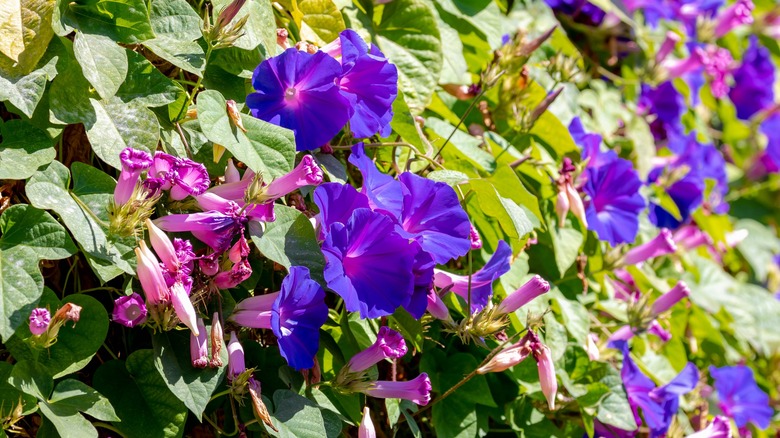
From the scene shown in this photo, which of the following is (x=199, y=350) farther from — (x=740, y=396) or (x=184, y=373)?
(x=740, y=396)

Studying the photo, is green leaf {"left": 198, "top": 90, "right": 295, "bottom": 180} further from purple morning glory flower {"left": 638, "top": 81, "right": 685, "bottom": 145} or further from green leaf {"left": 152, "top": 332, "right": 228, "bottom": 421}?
purple morning glory flower {"left": 638, "top": 81, "right": 685, "bottom": 145}

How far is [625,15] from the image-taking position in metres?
2.64

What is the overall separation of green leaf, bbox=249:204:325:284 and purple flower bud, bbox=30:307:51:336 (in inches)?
12.6

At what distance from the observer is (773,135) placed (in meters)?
3.71

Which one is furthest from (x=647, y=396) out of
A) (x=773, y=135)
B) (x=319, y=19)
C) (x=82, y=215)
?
(x=773, y=135)

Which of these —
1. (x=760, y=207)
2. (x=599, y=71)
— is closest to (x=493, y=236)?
(x=599, y=71)

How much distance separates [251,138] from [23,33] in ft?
1.14

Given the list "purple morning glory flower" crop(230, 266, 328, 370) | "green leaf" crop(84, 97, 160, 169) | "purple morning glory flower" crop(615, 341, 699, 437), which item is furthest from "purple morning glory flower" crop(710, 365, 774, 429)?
"green leaf" crop(84, 97, 160, 169)

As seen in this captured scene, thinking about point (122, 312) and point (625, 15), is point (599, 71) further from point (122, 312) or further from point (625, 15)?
point (122, 312)

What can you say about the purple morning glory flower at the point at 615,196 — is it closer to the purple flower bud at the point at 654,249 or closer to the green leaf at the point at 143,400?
the purple flower bud at the point at 654,249

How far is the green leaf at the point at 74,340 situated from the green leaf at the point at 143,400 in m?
0.07

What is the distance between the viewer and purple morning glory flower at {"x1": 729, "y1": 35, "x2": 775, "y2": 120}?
11.6 feet

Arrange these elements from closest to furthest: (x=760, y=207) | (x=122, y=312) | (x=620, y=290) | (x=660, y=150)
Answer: (x=122, y=312) → (x=620, y=290) → (x=660, y=150) → (x=760, y=207)

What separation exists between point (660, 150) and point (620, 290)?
3.09ft
